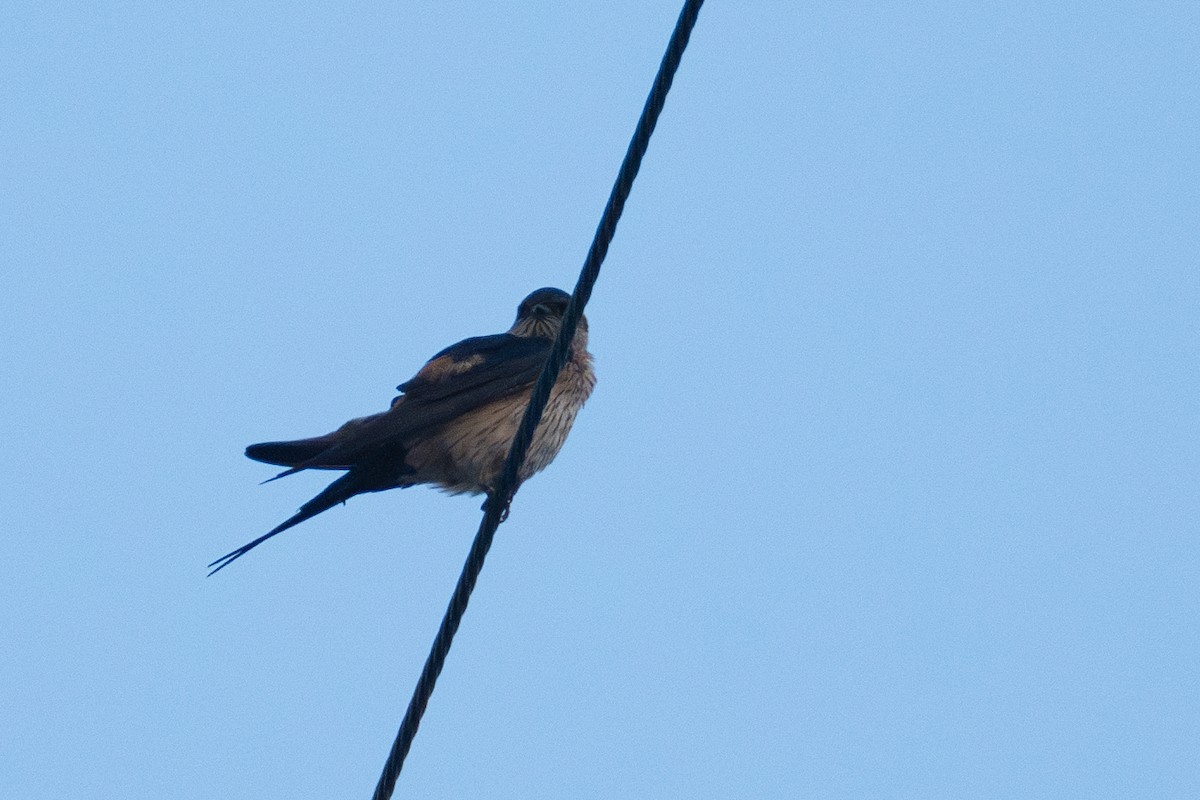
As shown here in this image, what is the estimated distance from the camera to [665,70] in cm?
321

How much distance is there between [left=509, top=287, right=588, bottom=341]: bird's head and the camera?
7477 mm

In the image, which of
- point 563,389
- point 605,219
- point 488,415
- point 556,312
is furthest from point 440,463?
point 605,219

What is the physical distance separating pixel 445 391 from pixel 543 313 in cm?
134

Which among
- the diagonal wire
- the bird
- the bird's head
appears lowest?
the diagonal wire

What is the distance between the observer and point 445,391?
20.6ft

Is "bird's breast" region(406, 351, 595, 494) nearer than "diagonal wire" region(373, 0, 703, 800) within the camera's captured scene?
No

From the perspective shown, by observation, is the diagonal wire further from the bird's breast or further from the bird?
the bird's breast

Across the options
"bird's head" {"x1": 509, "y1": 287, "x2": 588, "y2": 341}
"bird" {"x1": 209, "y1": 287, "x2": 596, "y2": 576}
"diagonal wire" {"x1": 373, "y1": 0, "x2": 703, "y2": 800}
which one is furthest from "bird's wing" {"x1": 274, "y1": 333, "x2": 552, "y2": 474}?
"diagonal wire" {"x1": 373, "y1": 0, "x2": 703, "y2": 800}

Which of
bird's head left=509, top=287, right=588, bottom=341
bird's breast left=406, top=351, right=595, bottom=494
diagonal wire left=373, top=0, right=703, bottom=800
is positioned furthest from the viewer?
bird's head left=509, top=287, right=588, bottom=341

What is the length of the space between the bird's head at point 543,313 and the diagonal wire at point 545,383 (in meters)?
3.21

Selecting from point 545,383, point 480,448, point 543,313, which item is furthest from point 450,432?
point 545,383

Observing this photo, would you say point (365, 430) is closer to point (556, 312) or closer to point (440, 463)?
point (440, 463)

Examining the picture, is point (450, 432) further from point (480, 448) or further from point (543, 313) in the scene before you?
point (543, 313)

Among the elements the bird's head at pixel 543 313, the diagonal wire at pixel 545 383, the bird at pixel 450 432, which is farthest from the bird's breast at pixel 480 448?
the diagonal wire at pixel 545 383
